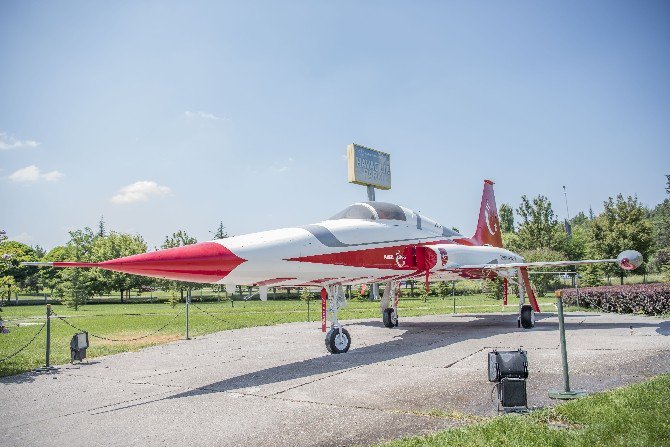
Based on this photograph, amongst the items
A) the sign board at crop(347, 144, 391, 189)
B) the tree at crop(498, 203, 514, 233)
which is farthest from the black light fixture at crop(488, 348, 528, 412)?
the tree at crop(498, 203, 514, 233)

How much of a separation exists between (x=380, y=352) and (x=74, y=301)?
120 ft

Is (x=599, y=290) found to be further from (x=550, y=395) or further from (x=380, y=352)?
(x=550, y=395)

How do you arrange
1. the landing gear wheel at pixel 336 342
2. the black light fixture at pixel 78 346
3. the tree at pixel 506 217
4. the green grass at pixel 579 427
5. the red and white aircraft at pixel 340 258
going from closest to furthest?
the green grass at pixel 579 427 < the red and white aircraft at pixel 340 258 < the landing gear wheel at pixel 336 342 < the black light fixture at pixel 78 346 < the tree at pixel 506 217

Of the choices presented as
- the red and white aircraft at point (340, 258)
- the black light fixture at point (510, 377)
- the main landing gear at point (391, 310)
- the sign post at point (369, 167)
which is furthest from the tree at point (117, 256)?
the black light fixture at point (510, 377)

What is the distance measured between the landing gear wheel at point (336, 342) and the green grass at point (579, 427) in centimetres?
532

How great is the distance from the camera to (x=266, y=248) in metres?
8.57

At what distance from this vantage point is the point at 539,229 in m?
47.6

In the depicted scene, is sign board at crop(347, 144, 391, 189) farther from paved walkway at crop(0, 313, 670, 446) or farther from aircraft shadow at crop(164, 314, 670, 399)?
paved walkway at crop(0, 313, 670, 446)

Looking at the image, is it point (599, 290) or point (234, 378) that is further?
point (599, 290)

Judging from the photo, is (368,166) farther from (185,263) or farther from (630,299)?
(185,263)

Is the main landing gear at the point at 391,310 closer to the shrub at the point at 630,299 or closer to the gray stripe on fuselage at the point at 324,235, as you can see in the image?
the gray stripe on fuselage at the point at 324,235

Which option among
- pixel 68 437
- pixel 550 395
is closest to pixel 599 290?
pixel 550 395

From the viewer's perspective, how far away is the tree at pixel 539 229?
46844mm

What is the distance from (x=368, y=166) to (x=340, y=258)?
2308 centimetres
